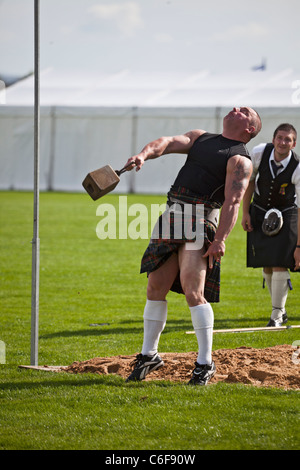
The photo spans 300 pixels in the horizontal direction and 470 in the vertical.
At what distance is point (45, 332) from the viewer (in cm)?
696

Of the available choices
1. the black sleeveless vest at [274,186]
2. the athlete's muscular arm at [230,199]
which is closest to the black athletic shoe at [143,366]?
the athlete's muscular arm at [230,199]

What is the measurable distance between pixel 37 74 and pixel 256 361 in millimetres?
2450

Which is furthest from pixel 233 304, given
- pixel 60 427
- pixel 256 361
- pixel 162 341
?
pixel 60 427

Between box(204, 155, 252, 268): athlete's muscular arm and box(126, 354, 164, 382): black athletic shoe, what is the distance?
0.74 m

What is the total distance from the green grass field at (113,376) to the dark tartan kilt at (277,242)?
1.94 ft

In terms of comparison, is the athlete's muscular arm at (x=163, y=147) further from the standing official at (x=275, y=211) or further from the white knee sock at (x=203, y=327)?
the standing official at (x=275, y=211)

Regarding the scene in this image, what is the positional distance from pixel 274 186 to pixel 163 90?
69.8 feet

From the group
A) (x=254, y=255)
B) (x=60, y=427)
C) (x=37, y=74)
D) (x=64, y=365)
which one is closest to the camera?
(x=60, y=427)

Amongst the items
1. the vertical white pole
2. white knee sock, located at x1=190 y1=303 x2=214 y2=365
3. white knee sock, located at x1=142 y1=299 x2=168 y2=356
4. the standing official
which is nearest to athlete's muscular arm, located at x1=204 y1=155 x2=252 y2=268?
white knee sock, located at x1=190 y1=303 x2=214 y2=365

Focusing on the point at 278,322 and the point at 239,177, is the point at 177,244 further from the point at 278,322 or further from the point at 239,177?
the point at 278,322

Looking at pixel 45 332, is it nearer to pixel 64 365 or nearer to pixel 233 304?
pixel 64 365

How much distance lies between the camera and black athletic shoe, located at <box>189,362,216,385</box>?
4734 mm

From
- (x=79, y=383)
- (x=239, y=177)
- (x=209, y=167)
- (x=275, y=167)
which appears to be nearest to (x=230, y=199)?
(x=239, y=177)

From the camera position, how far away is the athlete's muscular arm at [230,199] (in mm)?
4734
